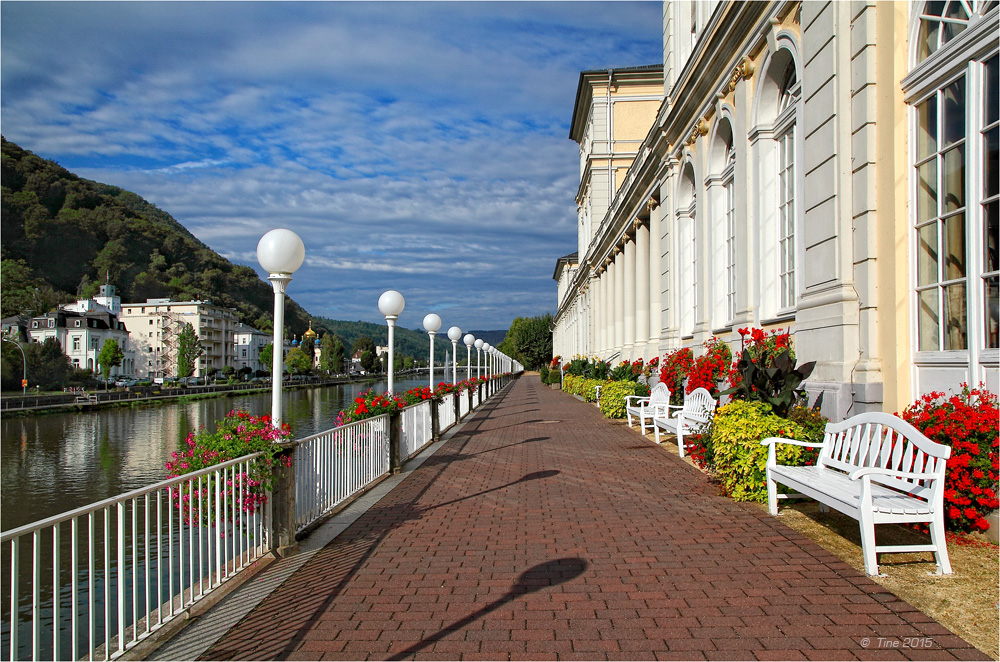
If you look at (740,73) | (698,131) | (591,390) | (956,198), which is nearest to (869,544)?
(956,198)

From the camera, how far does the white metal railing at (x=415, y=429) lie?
11406 millimetres

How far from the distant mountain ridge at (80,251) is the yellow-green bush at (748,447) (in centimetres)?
10832

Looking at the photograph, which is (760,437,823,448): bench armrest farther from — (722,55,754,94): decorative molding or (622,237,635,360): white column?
(622,237,635,360): white column

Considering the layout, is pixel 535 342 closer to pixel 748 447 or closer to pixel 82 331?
pixel 82 331

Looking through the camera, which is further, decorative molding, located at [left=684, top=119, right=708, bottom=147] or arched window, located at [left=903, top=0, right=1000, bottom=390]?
decorative molding, located at [left=684, top=119, right=708, bottom=147]

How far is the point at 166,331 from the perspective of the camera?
111 m

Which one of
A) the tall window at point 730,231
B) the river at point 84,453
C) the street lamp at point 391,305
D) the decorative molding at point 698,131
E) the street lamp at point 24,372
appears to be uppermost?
the decorative molding at point 698,131

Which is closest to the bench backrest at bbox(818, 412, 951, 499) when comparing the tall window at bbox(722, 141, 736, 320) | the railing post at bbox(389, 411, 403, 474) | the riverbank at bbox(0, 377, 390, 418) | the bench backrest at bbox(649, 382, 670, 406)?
the railing post at bbox(389, 411, 403, 474)

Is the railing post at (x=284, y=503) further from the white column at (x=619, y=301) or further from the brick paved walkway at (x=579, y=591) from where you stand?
the white column at (x=619, y=301)

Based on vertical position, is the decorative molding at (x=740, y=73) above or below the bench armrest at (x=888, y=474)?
above

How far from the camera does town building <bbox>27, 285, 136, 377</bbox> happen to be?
91.8 meters

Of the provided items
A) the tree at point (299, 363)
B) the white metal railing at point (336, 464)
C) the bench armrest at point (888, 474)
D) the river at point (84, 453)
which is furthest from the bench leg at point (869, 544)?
the tree at point (299, 363)

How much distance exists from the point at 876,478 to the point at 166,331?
11988cm

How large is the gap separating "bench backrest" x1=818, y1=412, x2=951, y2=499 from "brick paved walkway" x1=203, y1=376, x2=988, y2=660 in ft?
2.65
